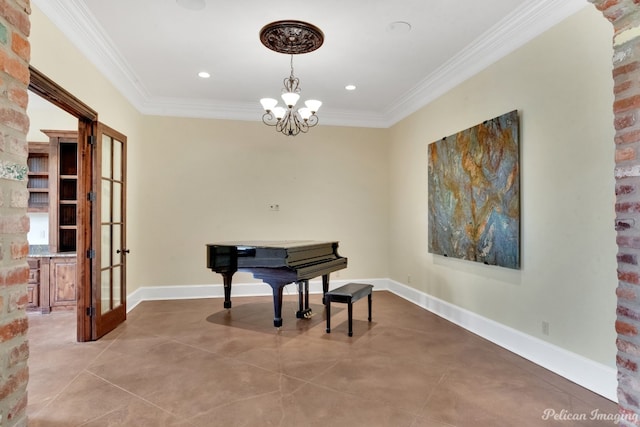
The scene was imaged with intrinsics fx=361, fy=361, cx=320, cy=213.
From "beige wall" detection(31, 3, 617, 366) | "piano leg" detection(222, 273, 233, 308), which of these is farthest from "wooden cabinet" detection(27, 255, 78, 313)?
"piano leg" detection(222, 273, 233, 308)

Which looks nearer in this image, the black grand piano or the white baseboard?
the white baseboard

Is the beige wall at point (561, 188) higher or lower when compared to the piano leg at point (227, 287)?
higher

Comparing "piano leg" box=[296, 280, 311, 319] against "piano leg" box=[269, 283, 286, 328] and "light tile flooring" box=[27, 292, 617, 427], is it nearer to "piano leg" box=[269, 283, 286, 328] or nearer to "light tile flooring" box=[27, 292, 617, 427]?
"light tile flooring" box=[27, 292, 617, 427]

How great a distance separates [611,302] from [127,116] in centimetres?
555

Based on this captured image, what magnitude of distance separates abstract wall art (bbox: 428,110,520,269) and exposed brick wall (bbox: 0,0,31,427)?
3520 mm

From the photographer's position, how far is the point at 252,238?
19.2ft

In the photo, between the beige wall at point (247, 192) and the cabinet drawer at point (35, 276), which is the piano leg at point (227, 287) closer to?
the beige wall at point (247, 192)

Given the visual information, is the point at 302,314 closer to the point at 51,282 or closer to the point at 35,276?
the point at 51,282

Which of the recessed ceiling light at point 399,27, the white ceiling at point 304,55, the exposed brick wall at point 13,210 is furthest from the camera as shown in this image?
the recessed ceiling light at point 399,27

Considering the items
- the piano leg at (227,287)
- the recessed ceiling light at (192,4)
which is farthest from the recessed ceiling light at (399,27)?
the piano leg at (227,287)

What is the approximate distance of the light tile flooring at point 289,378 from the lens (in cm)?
231

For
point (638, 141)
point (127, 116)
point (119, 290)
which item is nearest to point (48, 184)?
point (127, 116)

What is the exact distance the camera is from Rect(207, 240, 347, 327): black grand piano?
3.95 metres

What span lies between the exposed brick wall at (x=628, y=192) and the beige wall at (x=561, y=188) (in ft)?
3.60
